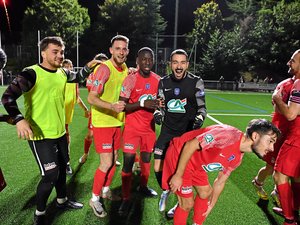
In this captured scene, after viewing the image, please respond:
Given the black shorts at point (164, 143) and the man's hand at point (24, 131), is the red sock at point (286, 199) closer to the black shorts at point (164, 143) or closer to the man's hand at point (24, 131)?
the black shorts at point (164, 143)

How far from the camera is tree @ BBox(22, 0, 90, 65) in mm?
32438

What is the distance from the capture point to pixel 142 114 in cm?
416

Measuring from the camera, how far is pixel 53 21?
32.6 m

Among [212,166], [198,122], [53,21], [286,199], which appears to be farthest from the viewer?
[53,21]

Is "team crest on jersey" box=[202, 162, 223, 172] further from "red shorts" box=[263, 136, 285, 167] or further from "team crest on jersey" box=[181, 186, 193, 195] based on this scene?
"red shorts" box=[263, 136, 285, 167]

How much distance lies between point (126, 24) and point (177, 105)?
34.4m

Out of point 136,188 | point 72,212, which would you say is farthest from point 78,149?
point 72,212

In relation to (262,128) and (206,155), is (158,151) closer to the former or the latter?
(206,155)

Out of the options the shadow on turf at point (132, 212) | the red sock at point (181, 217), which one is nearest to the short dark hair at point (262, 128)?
the red sock at point (181, 217)

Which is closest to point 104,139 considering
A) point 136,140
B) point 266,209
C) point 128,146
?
point 128,146

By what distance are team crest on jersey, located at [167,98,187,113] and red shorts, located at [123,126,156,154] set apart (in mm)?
579

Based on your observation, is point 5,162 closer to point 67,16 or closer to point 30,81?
point 30,81

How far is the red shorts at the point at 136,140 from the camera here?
4066 millimetres

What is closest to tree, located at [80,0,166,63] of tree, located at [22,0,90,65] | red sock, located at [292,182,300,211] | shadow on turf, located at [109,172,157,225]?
tree, located at [22,0,90,65]
